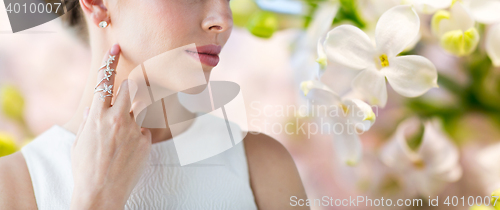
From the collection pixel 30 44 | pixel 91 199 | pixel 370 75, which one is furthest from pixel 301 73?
pixel 30 44

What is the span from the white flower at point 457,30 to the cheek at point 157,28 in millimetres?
191

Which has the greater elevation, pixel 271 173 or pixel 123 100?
pixel 123 100

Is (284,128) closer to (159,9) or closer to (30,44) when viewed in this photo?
(159,9)

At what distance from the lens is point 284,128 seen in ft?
1.27

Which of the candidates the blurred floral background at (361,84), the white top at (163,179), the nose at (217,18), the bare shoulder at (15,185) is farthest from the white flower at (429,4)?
the bare shoulder at (15,185)

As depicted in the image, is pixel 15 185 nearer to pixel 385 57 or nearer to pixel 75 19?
pixel 75 19

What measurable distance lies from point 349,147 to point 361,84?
0.06 meters

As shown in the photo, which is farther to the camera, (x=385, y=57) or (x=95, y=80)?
(x=95, y=80)

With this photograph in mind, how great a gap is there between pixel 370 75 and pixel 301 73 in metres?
0.08

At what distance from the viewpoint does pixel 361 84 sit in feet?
0.71

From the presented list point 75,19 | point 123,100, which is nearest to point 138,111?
point 123,100

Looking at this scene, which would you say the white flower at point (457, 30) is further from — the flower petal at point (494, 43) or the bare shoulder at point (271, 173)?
the bare shoulder at point (271, 173)

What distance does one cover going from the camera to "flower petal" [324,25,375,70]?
0.21 meters

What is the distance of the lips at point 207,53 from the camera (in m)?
0.30
